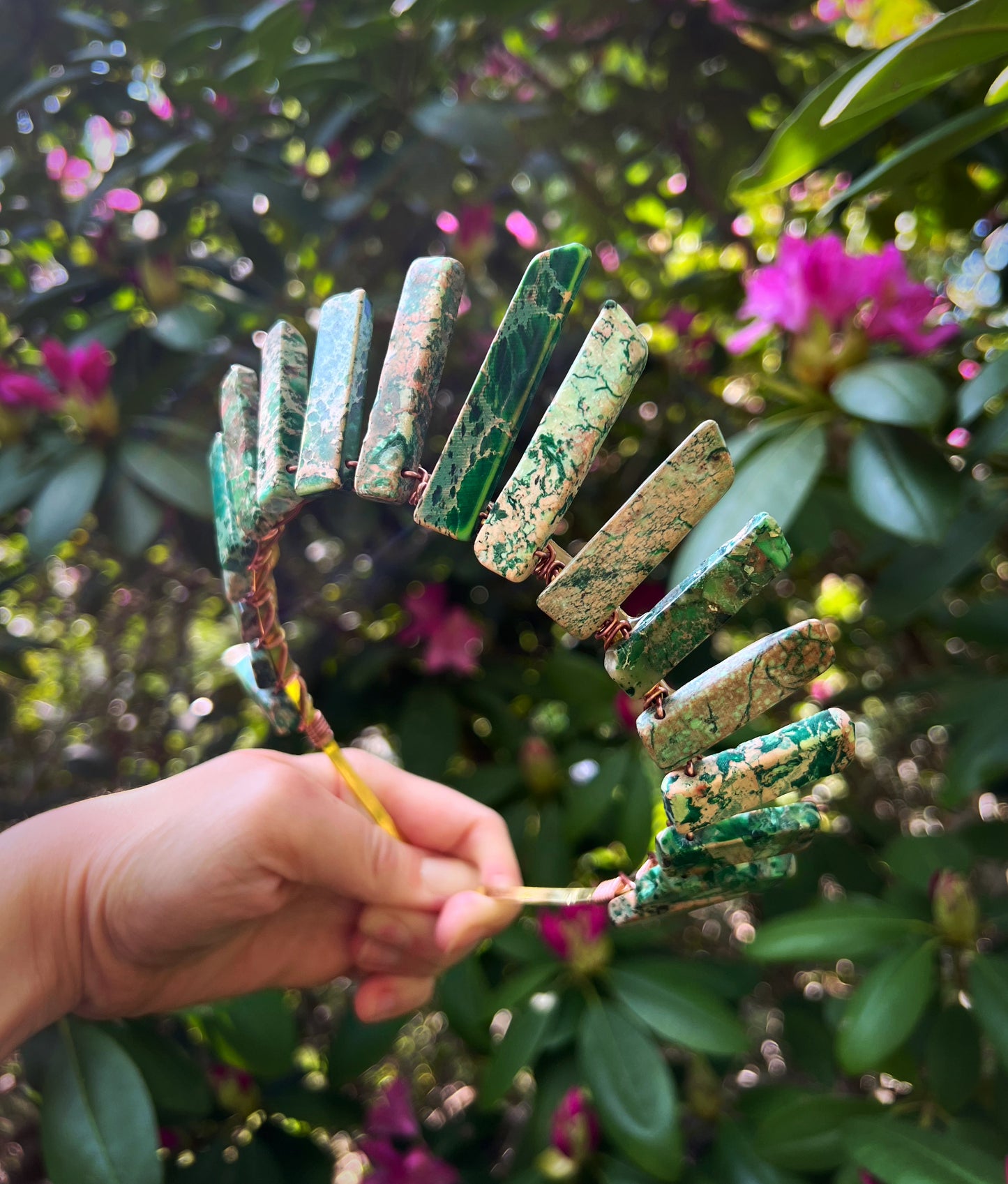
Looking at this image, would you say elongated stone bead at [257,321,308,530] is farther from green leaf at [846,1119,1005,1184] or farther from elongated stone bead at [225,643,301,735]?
green leaf at [846,1119,1005,1184]

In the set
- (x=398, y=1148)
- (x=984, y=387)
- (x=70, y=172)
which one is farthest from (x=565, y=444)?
(x=70, y=172)

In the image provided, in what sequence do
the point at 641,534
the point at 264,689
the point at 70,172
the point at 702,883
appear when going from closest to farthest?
the point at 641,534, the point at 702,883, the point at 264,689, the point at 70,172

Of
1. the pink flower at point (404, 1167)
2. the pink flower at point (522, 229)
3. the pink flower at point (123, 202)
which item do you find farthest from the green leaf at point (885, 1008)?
the pink flower at point (123, 202)

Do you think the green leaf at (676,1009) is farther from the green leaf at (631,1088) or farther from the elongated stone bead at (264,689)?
the elongated stone bead at (264,689)

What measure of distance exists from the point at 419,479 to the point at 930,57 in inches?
16.0

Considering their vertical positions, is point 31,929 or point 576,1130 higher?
point 31,929

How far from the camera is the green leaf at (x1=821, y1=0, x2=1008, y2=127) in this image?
49 cm

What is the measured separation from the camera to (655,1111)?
2.57 feet

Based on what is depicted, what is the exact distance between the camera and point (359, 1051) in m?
0.92

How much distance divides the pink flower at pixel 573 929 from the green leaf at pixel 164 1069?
1.24ft

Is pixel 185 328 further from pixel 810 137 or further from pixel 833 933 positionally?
pixel 833 933

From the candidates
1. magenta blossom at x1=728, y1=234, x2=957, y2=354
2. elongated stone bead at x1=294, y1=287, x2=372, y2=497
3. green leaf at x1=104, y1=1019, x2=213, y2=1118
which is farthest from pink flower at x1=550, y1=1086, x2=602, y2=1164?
magenta blossom at x1=728, y1=234, x2=957, y2=354

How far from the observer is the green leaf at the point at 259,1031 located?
80cm

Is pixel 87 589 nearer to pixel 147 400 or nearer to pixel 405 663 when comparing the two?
pixel 147 400
